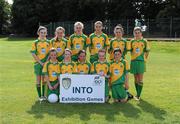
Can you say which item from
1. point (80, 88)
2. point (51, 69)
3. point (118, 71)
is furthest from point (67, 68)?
point (118, 71)

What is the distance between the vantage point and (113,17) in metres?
66.6

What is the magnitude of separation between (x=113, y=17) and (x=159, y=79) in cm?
5192

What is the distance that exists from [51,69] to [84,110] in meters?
1.51

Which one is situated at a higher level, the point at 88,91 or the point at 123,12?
the point at 123,12

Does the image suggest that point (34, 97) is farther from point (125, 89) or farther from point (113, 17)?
point (113, 17)

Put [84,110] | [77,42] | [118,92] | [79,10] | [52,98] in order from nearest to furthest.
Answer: [84,110]
[52,98]
[118,92]
[77,42]
[79,10]

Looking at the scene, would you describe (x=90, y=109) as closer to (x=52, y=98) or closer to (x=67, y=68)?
(x=52, y=98)

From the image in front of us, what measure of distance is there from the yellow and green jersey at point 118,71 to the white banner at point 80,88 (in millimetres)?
480

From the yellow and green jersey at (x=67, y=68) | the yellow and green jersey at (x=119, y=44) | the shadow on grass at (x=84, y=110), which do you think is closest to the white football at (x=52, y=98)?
the shadow on grass at (x=84, y=110)

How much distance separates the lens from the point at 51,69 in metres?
10.2

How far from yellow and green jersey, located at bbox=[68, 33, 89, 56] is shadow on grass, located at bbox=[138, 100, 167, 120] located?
210cm

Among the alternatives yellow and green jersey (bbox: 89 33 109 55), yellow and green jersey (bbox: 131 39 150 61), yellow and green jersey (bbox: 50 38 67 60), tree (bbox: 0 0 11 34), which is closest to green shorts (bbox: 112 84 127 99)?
yellow and green jersey (bbox: 131 39 150 61)

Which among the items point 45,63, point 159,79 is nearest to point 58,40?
point 45,63

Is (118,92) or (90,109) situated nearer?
(90,109)
